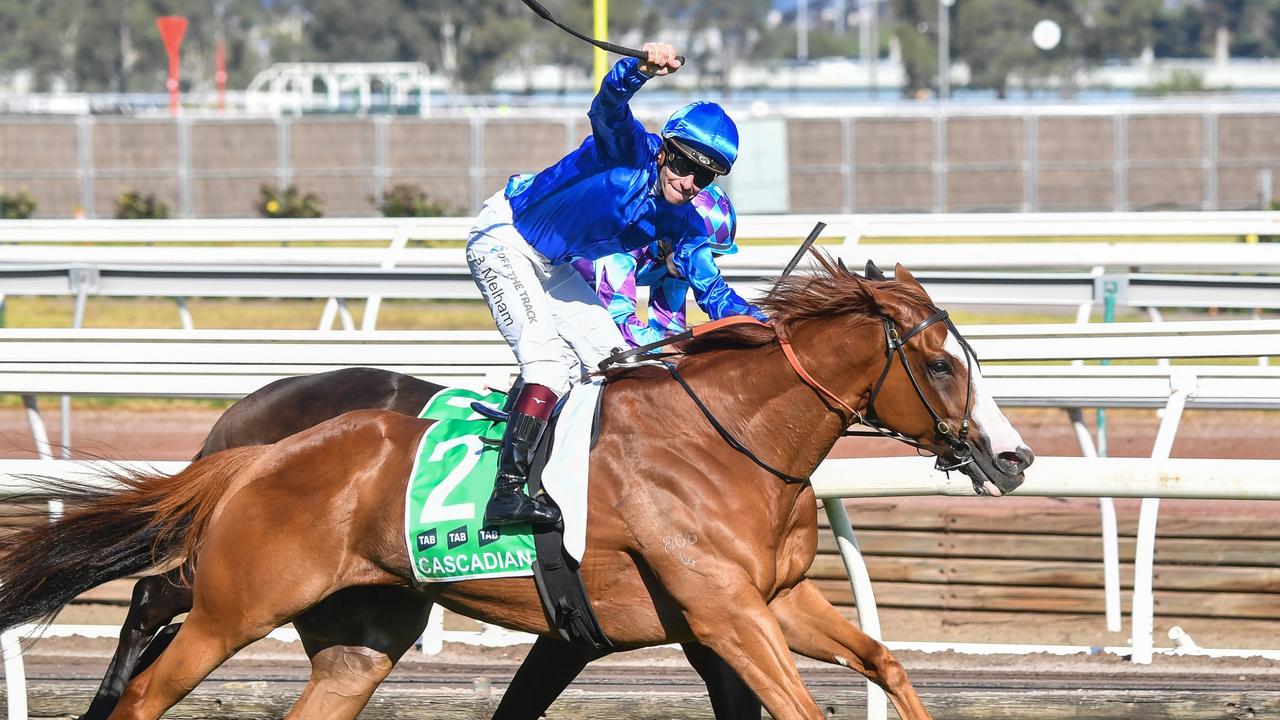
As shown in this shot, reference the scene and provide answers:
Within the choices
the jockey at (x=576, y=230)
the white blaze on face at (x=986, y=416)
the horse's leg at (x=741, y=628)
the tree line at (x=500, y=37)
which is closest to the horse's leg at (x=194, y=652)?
the jockey at (x=576, y=230)

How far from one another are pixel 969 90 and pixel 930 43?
5.26 meters

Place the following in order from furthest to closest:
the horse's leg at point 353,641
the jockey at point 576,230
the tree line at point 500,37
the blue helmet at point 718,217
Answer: the tree line at point 500,37 → the blue helmet at point 718,217 → the horse's leg at point 353,641 → the jockey at point 576,230

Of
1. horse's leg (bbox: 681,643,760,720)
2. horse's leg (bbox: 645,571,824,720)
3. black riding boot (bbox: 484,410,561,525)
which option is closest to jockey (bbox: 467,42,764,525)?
black riding boot (bbox: 484,410,561,525)

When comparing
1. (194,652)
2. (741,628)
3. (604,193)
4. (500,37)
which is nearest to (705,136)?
(604,193)

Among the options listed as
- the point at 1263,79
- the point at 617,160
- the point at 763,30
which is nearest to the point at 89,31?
the point at 763,30

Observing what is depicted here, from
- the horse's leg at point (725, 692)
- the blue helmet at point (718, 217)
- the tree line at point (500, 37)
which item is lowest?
the horse's leg at point (725, 692)

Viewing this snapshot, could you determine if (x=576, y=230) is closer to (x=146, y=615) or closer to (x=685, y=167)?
(x=685, y=167)

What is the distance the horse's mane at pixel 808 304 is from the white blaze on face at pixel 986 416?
14cm

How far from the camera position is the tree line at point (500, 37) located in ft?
225

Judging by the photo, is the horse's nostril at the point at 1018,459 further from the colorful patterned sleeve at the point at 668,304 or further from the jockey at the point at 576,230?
the colorful patterned sleeve at the point at 668,304

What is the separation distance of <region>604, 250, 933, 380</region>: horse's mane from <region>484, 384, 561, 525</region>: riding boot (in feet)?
0.88

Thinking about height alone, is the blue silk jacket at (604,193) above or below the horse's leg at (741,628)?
above

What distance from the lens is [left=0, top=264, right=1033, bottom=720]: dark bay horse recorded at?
11.8ft

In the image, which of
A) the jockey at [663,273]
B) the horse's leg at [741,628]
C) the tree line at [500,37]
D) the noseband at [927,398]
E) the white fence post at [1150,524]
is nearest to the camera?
the horse's leg at [741,628]
